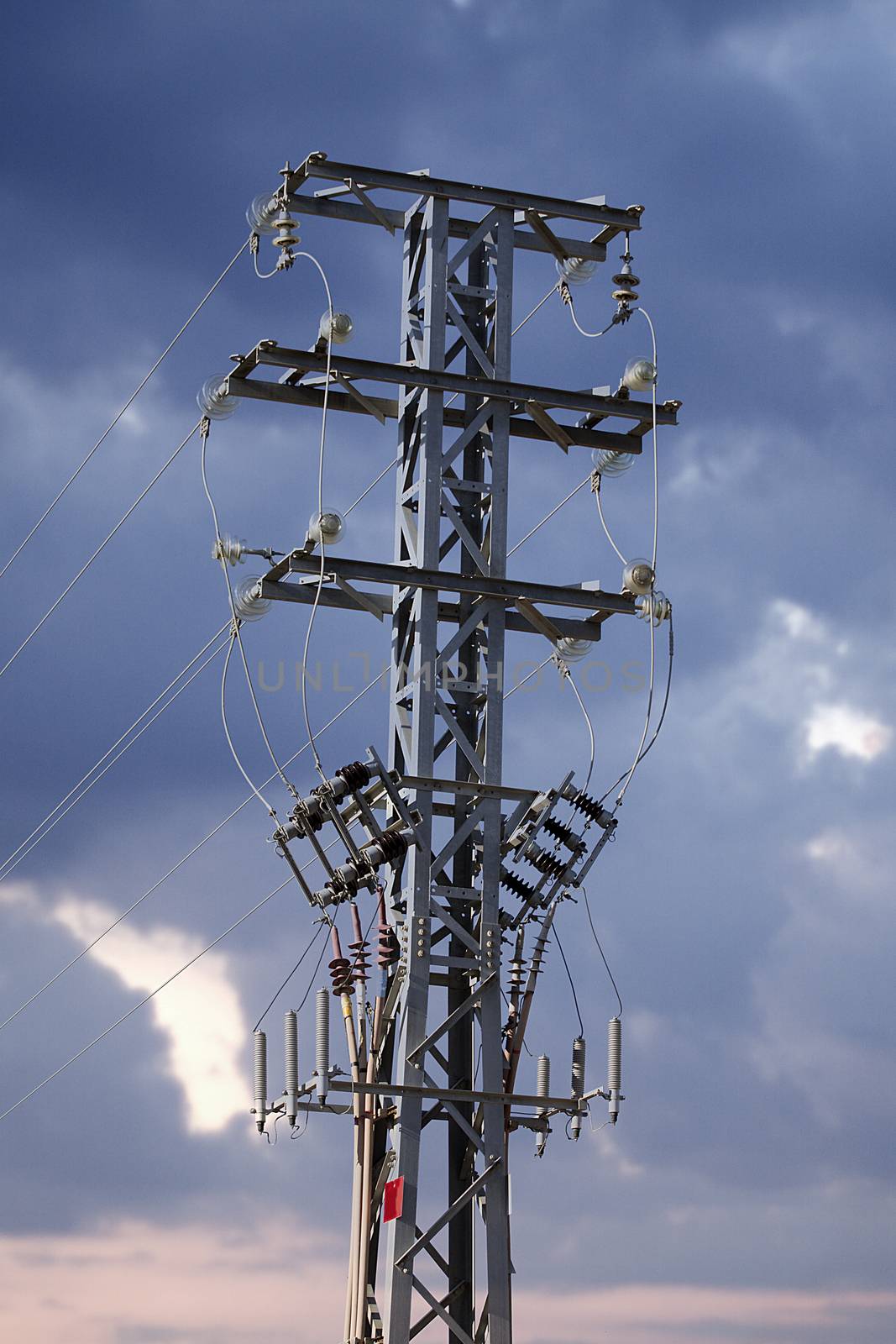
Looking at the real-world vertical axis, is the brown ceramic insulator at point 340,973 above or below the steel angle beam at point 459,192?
below

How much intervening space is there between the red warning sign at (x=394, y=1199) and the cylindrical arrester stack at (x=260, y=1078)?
1.45 meters

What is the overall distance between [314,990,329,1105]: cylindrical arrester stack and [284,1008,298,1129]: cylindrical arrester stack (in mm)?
227

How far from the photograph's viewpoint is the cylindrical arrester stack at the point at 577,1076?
107 feet

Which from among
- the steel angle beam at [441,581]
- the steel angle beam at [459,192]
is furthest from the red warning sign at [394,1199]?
the steel angle beam at [459,192]

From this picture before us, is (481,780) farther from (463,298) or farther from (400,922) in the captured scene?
(463,298)

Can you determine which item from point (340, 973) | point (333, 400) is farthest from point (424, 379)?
point (340, 973)

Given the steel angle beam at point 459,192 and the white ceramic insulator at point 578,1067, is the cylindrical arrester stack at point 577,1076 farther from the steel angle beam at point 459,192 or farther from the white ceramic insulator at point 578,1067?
the steel angle beam at point 459,192

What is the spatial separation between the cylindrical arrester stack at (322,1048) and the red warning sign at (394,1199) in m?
1.11

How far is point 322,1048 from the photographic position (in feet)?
103

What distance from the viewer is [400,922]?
32.4m

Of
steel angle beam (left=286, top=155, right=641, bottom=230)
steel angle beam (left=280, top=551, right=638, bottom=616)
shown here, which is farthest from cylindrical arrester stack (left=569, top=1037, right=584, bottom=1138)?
steel angle beam (left=286, top=155, right=641, bottom=230)

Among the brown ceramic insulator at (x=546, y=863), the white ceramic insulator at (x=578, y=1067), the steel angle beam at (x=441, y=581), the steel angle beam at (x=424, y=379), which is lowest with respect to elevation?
the white ceramic insulator at (x=578, y=1067)

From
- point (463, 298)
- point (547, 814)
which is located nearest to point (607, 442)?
point (463, 298)

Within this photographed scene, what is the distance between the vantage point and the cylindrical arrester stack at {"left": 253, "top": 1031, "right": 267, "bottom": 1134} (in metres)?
31.5
